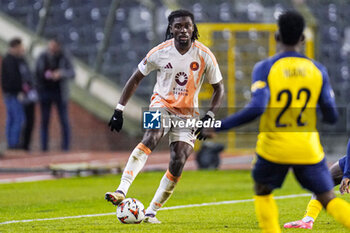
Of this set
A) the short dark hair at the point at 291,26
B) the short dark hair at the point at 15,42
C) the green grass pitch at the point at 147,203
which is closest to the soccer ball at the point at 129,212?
the green grass pitch at the point at 147,203

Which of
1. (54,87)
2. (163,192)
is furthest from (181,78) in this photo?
(54,87)

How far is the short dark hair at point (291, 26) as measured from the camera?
5.54m

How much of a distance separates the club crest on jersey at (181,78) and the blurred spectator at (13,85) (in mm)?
9318

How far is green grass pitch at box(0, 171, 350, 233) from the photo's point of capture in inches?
299

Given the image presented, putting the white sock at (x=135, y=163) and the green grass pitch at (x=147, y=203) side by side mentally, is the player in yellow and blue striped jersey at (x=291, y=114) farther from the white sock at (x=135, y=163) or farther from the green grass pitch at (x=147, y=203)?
the white sock at (x=135, y=163)

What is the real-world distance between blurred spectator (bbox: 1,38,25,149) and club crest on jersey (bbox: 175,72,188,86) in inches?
367

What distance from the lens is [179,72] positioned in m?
8.09

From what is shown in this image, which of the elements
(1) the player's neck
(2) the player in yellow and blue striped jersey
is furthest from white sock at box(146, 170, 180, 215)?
(2) the player in yellow and blue striped jersey

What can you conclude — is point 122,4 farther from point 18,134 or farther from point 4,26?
point 18,134

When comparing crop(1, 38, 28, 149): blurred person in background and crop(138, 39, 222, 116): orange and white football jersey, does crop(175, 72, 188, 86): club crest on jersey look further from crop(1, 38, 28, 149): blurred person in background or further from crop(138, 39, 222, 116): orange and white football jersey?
crop(1, 38, 28, 149): blurred person in background

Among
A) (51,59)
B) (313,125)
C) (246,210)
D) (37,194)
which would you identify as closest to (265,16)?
(51,59)

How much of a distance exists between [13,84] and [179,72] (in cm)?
965

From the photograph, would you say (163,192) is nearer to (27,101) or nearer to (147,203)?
(147,203)

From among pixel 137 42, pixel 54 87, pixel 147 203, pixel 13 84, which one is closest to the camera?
pixel 147 203
